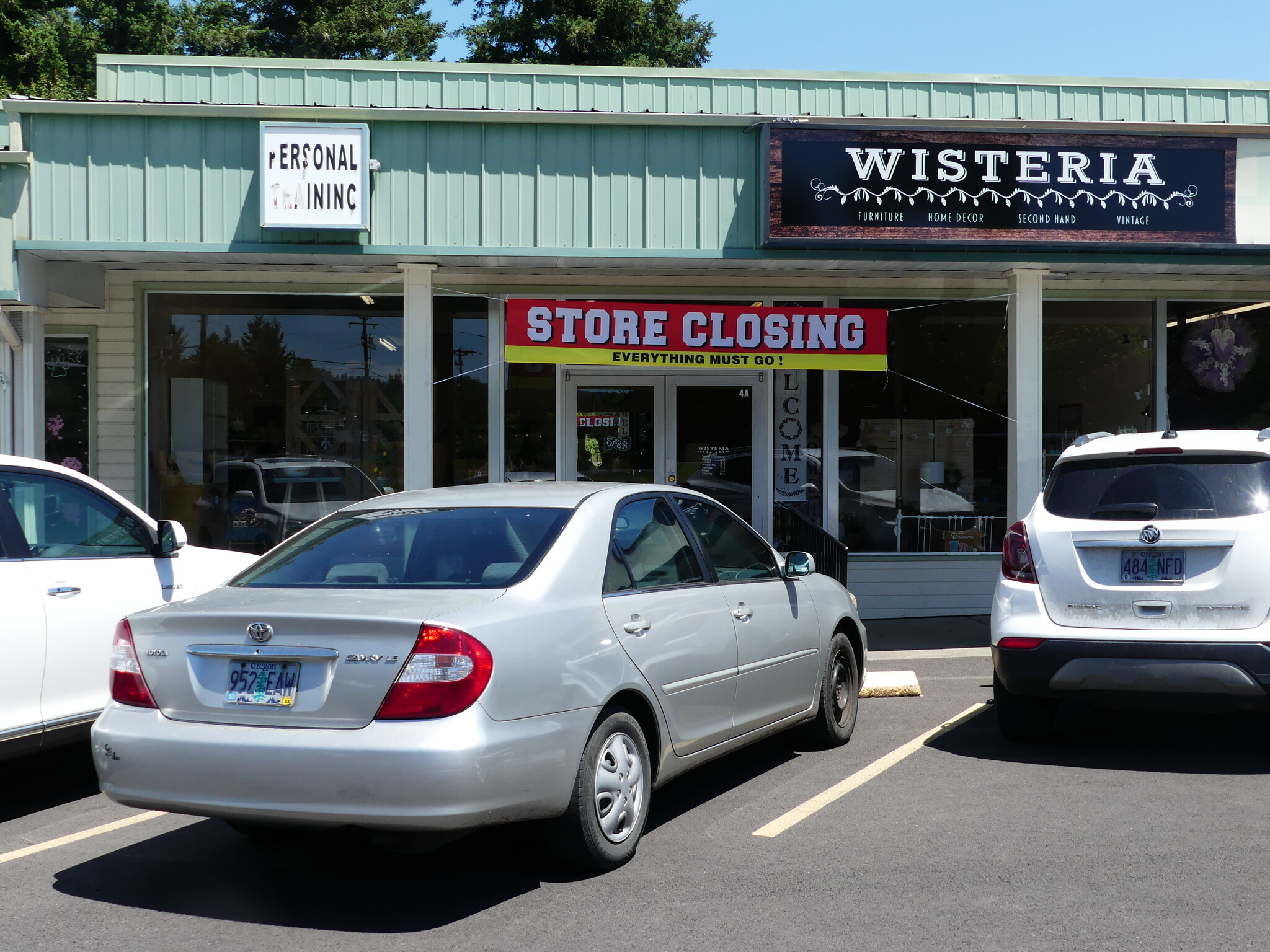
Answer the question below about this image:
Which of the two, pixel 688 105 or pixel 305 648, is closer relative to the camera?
pixel 305 648

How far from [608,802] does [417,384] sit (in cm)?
587

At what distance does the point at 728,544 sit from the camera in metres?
6.28

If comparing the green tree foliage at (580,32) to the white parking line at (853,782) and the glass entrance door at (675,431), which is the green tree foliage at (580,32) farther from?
the white parking line at (853,782)

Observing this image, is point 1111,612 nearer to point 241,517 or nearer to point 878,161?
point 878,161

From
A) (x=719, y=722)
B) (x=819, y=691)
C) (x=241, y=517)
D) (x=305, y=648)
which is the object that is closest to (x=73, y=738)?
(x=305, y=648)

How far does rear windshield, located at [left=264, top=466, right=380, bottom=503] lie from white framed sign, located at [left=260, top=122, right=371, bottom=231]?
10.7 feet

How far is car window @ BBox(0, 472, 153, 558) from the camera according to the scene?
235 inches

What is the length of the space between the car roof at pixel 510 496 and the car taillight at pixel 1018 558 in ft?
6.98

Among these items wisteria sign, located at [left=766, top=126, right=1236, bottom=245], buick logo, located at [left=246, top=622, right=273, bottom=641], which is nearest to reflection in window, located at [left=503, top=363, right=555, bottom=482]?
wisteria sign, located at [left=766, top=126, right=1236, bottom=245]

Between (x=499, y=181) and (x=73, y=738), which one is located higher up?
(x=499, y=181)

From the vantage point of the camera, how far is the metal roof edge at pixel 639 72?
12.6 meters

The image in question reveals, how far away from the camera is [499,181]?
959 centimetres

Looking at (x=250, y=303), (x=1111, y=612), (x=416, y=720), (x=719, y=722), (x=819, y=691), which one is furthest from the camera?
(x=250, y=303)

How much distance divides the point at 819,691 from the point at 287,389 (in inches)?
278
